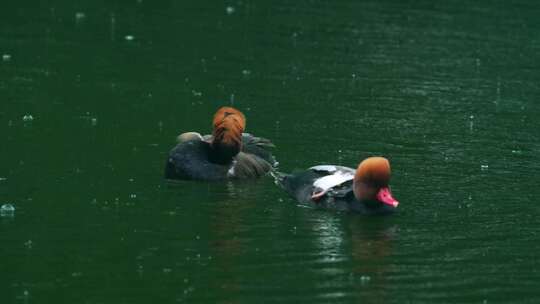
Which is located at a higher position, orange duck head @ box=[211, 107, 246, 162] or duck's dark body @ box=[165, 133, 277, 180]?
orange duck head @ box=[211, 107, 246, 162]

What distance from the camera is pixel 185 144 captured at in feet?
50.7

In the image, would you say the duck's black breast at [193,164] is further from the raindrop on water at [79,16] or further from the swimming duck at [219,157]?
the raindrop on water at [79,16]

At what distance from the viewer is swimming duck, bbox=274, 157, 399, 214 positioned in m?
13.9

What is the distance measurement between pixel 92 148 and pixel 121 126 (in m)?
1.13

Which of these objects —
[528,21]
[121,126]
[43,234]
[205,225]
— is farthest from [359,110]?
[528,21]

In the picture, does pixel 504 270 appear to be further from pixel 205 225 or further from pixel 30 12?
pixel 30 12

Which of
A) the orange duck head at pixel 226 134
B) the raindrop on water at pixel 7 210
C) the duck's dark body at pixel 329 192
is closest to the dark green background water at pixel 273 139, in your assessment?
the raindrop on water at pixel 7 210

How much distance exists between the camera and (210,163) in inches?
608

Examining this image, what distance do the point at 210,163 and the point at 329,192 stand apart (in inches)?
66.7

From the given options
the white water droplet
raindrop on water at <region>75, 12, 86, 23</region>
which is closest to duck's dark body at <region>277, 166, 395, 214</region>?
raindrop on water at <region>75, 12, 86, 23</region>

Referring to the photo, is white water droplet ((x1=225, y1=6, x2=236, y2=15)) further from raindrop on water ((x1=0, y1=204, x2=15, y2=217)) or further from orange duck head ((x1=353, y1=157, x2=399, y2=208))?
raindrop on water ((x1=0, y1=204, x2=15, y2=217))

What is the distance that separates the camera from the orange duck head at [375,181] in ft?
45.5

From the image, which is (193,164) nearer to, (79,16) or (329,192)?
(329,192)

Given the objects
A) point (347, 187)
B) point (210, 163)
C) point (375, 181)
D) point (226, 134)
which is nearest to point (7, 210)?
point (210, 163)
